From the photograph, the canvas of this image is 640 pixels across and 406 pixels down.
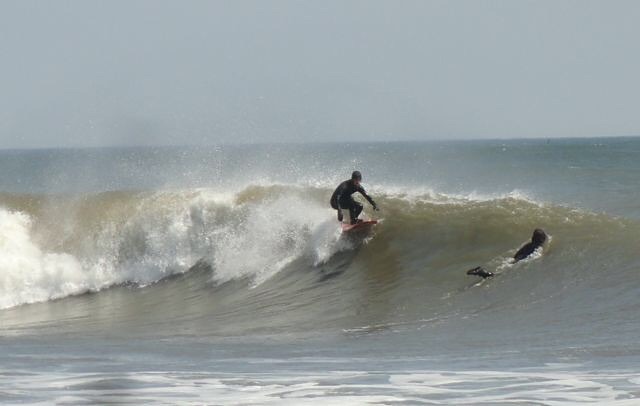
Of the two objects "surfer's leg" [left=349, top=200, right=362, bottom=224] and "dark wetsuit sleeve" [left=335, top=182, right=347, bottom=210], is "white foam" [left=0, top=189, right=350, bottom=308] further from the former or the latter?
"dark wetsuit sleeve" [left=335, top=182, right=347, bottom=210]

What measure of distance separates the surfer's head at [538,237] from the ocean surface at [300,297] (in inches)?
7.4

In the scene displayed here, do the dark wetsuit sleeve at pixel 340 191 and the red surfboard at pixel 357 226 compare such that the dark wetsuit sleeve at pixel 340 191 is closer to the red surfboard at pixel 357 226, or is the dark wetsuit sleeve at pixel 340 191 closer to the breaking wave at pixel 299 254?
the red surfboard at pixel 357 226

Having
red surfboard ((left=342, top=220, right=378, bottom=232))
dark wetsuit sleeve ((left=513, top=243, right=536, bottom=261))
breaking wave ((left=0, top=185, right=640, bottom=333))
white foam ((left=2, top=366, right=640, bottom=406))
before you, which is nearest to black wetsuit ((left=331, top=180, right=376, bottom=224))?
red surfboard ((left=342, top=220, right=378, bottom=232))

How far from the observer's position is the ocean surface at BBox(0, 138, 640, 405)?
35.0 ft

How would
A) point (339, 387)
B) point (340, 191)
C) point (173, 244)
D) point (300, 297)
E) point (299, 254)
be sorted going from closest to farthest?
point (339, 387) < point (300, 297) < point (340, 191) < point (299, 254) < point (173, 244)

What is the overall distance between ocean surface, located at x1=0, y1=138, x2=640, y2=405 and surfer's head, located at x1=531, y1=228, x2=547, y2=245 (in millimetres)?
189

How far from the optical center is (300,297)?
18.4 metres

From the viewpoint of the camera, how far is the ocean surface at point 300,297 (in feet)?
35.0

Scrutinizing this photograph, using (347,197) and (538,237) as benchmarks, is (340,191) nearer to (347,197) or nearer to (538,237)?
(347,197)

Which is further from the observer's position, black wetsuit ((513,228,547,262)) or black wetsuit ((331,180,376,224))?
black wetsuit ((331,180,376,224))

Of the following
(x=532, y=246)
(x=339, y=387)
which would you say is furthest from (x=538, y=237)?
(x=339, y=387)

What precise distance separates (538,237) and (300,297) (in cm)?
406

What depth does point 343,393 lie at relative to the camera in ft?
33.0

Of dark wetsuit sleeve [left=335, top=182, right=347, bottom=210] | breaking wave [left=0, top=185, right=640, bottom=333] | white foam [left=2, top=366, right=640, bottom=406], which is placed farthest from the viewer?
dark wetsuit sleeve [left=335, top=182, right=347, bottom=210]
